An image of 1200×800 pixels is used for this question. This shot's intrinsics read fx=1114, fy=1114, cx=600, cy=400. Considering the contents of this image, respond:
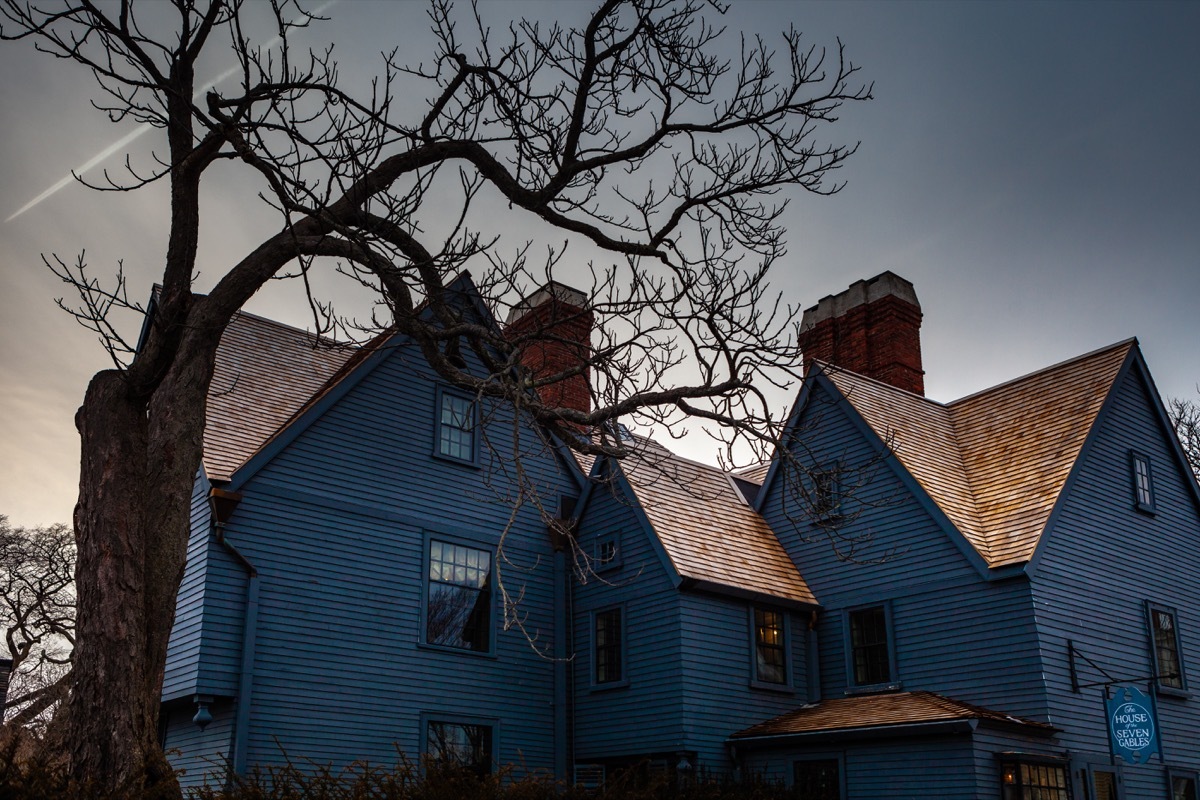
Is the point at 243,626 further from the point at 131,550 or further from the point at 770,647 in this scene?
the point at 770,647

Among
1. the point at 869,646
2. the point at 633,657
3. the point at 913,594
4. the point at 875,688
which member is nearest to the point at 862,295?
the point at 913,594

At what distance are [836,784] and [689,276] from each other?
9.83 m

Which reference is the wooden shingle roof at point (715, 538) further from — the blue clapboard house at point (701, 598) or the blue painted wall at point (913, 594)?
the blue painted wall at point (913, 594)

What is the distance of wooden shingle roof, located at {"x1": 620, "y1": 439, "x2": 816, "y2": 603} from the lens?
19391 millimetres

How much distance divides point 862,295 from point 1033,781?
12.5 meters

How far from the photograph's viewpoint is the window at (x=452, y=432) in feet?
64.3

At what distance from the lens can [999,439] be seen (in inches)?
848

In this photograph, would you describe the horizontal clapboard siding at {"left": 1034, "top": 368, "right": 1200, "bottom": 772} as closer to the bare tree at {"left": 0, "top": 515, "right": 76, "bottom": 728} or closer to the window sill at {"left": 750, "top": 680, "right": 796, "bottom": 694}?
the window sill at {"left": 750, "top": 680, "right": 796, "bottom": 694}

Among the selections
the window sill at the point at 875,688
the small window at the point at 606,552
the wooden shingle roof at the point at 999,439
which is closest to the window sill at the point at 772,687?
the window sill at the point at 875,688

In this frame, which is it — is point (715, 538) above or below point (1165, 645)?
above

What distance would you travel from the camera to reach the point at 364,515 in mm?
18000

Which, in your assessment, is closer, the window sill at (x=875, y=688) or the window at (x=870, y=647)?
the window sill at (x=875, y=688)

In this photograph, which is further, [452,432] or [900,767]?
[452,432]

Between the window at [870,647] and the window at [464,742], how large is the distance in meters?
6.54
